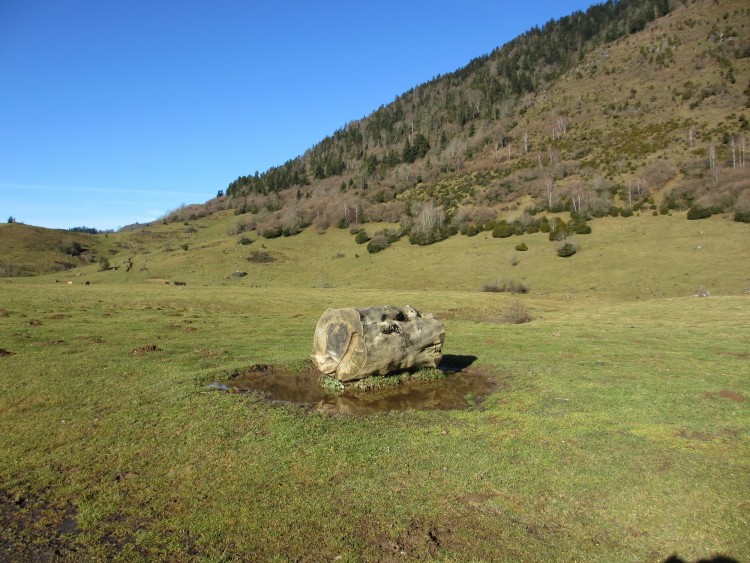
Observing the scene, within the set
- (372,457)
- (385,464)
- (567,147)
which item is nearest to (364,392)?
(372,457)

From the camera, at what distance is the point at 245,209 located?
486 feet

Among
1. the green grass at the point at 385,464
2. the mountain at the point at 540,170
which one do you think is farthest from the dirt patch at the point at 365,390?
the mountain at the point at 540,170

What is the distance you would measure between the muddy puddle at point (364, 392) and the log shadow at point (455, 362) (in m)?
0.44

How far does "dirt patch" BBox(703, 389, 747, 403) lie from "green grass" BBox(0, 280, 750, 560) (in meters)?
0.14

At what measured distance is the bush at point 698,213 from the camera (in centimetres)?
6175

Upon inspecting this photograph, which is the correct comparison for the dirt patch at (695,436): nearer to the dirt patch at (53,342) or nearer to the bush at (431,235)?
the dirt patch at (53,342)

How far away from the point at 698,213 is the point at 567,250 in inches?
773

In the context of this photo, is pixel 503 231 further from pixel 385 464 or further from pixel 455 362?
pixel 385 464

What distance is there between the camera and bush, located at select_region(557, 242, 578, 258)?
197 ft

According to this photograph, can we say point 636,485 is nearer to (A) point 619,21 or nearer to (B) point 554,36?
(A) point 619,21

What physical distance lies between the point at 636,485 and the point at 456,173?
12783 cm

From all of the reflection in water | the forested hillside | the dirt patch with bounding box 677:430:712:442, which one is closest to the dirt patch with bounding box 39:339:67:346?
the reflection in water

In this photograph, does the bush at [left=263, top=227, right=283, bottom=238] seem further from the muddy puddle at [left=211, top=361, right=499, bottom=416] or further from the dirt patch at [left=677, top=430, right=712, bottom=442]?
the dirt patch at [left=677, top=430, right=712, bottom=442]

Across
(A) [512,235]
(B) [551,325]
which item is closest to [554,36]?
(A) [512,235]
